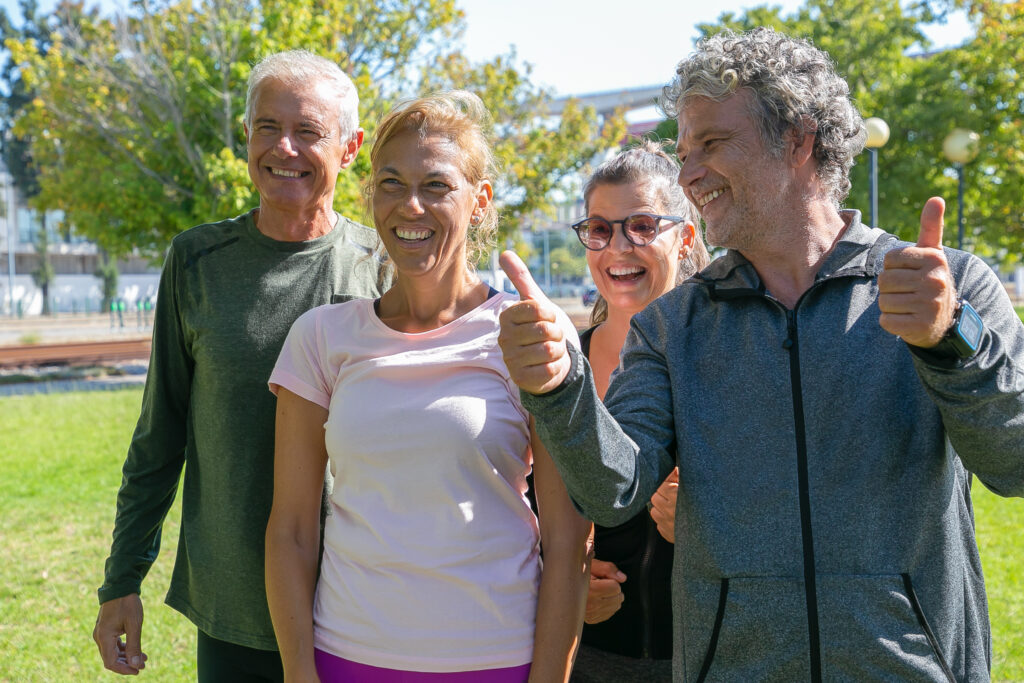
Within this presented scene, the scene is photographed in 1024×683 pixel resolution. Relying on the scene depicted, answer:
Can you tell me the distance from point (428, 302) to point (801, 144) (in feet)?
3.11

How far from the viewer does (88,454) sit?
10.7 meters

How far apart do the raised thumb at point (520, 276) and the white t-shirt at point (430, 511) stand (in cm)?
18

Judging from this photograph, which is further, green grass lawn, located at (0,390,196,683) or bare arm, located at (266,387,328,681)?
green grass lawn, located at (0,390,196,683)

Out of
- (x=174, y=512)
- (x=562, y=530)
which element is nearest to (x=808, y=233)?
(x=562, y=530)

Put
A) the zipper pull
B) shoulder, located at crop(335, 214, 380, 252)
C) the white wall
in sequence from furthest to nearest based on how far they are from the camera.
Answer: the white wall → shoulder, located at crop(335, 214, 380, 252) → the zipper pull

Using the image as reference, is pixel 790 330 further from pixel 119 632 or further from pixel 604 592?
pixel 119 632

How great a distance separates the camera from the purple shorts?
1.94m

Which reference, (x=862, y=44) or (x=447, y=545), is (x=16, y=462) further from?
(x=862, y=44)

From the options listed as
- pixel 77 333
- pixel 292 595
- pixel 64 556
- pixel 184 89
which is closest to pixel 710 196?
pixel 292 595

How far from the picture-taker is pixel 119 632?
8.64 feet

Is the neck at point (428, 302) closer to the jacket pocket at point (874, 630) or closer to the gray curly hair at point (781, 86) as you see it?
the gray curly hair at point (781, 86)

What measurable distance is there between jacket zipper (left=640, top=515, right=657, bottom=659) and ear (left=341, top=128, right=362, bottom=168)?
4.76 ft

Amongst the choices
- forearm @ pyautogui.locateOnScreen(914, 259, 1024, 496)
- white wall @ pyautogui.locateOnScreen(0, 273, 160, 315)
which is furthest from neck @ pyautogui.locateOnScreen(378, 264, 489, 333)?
white wall @ pyautogui.locateOnScreen(0, 273, 160, 315)

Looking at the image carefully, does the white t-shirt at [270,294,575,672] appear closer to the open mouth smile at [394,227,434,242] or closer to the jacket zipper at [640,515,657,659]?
the open mouth smile at [394,227,434,242]
